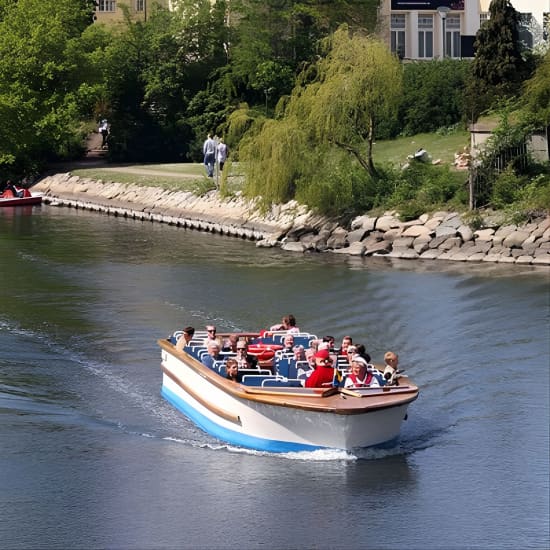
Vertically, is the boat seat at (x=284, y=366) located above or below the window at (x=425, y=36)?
below

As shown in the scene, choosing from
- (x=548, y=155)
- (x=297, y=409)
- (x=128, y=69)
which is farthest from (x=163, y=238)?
(x=297, y=409)

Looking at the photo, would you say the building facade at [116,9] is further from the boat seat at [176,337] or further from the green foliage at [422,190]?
the boat seat at [176,337]

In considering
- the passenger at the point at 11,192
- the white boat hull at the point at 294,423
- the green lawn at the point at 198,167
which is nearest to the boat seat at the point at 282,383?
the white boat hull at the point at 294,423

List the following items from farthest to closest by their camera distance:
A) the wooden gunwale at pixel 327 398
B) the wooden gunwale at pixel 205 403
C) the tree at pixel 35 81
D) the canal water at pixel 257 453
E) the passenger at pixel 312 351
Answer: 1. the tree at pixel 35 81
2. the passenger at pixel 312 351
3. the wooden gunwale at pixel 205 403
4. the wooden gunwale at pixel 327 398
5. the canal water at pixel 257 453

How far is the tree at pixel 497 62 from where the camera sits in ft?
174

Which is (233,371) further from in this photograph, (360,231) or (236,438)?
(360,231)

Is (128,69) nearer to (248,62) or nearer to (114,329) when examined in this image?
(248,62)

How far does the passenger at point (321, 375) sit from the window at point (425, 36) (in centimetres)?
5148

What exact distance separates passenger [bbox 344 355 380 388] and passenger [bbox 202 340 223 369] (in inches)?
124

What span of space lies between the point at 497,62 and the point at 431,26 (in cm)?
1891

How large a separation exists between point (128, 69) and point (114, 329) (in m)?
37.9

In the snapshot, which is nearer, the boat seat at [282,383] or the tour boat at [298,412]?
the tour boat at [298,412]

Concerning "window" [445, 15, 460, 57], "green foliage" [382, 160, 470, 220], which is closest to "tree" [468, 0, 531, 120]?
"green foliage" [382, 160, 470, 220]

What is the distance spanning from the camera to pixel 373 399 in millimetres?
22344
